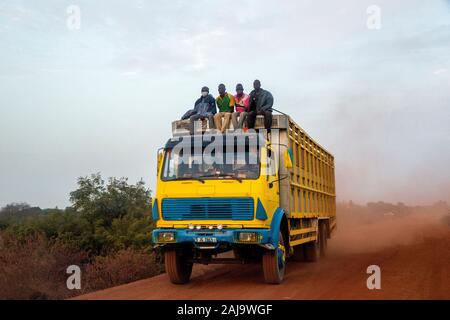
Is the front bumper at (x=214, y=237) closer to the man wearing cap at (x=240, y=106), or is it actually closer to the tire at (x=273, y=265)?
the tire at (x=273, y=265)

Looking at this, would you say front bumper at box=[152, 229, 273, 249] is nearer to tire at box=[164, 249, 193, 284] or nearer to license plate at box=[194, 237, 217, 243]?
license plate at box=[194, 237, 217, 243]

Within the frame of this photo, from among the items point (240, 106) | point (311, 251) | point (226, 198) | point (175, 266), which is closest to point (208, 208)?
point (226, 198)

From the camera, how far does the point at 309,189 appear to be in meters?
13.4

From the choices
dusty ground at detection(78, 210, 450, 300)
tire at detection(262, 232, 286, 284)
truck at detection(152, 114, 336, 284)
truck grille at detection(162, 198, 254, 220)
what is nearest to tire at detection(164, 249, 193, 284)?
truck at detection(152, 114, 336, 284)

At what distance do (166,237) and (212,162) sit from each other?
5.76 ft

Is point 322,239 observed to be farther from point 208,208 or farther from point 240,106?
point 208,208

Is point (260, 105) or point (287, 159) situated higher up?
point (260, 105)

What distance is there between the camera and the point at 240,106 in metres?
11.3

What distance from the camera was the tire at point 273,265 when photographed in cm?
949

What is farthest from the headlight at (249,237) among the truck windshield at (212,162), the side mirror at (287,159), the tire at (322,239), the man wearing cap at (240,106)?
the tire at (322,239)

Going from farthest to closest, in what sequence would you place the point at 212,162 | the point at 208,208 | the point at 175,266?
the point at 175,266
the point at 212,162
the point at 208,208

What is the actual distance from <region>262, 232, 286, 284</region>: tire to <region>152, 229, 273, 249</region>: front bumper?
38 centimetres

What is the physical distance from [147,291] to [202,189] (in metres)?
2.29
